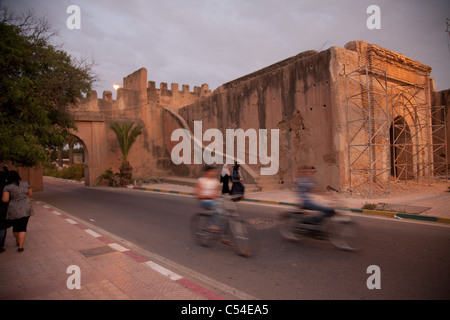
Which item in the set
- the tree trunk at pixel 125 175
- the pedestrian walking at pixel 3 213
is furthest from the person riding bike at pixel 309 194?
the tree trunk at pixel 125 175

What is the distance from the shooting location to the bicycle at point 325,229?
488 cm

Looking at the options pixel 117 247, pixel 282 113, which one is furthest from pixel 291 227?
pixel 282 113

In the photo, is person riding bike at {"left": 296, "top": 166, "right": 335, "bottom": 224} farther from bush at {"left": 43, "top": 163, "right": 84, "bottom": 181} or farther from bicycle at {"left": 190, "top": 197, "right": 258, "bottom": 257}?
bush at {"left": 43, "top": 163, "right": 84, "bottom": 181}

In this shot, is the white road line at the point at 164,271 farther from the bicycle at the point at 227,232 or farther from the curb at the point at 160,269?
the bicycle at the point at 227,232

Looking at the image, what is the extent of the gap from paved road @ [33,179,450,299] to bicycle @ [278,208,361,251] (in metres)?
0.18

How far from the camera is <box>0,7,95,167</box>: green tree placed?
9.91 m

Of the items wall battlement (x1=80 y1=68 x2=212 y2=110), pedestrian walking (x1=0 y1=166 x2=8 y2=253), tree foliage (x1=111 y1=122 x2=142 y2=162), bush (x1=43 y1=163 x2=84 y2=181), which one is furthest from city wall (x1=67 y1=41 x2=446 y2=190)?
pedestrian walking (x1=0 y1=166 x2=8 y2=253)

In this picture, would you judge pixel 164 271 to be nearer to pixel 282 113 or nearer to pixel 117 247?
pixel 117 247

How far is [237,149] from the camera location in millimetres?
17375

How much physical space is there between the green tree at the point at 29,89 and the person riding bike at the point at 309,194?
9.56 metres

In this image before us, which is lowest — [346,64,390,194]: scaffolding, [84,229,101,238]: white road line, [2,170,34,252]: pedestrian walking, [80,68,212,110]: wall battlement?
[84,229,101,238]: white road line

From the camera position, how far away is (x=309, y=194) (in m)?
5.14
